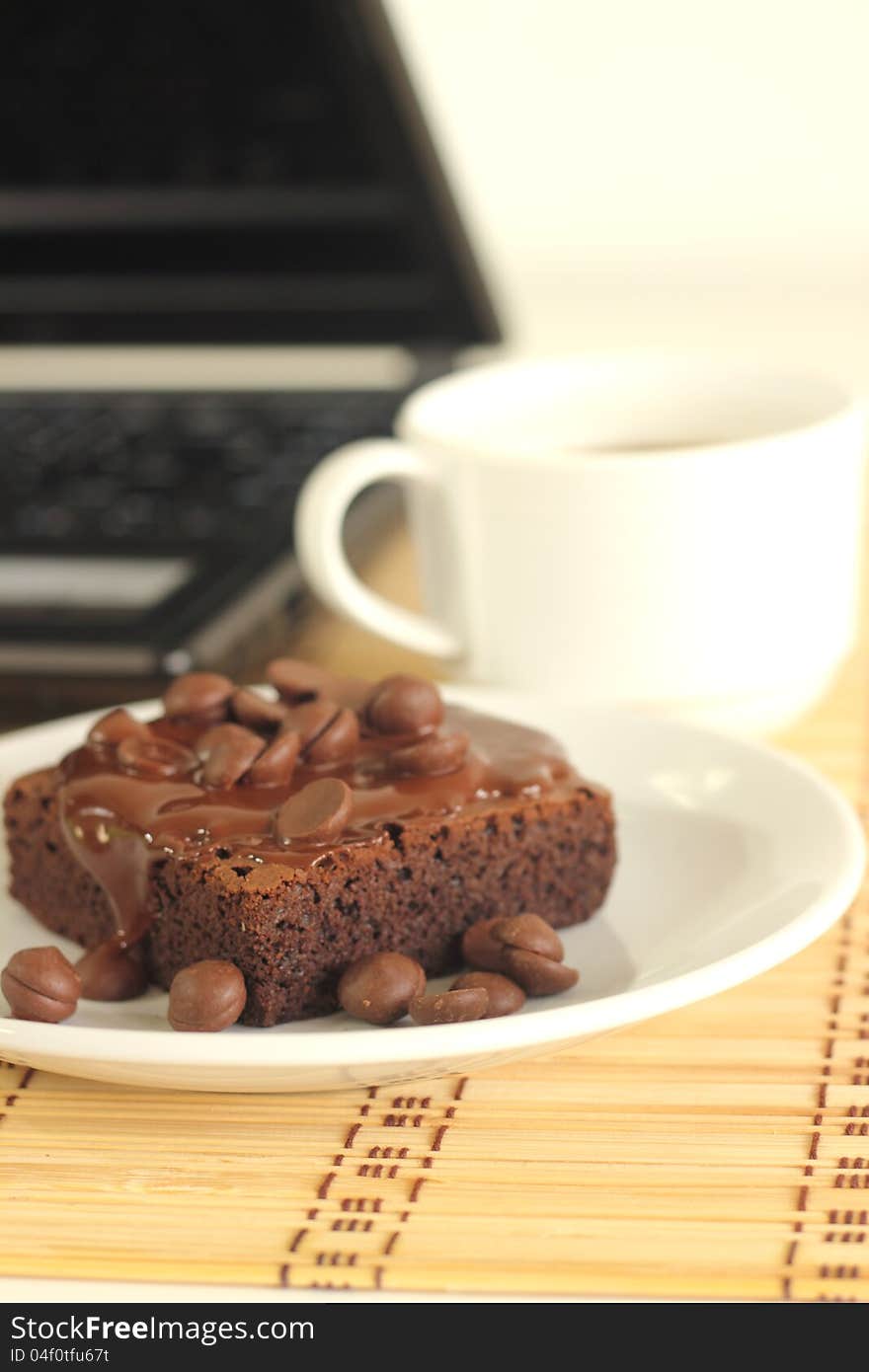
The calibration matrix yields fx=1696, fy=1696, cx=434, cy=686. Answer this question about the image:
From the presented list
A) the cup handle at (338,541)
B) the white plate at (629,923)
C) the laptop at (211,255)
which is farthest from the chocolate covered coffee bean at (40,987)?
the laptop at (211,255)

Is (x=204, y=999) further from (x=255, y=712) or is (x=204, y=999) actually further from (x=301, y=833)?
(x=255, y=712)

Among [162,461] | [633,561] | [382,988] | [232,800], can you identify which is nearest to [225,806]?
[232,800]

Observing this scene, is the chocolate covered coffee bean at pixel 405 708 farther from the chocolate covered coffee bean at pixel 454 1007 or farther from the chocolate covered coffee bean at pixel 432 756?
the chocolate covered coffee bean at pixel 454 1007

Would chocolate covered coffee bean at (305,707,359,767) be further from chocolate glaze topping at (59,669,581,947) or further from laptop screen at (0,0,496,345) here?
laptop screen at (0,0,496,345)

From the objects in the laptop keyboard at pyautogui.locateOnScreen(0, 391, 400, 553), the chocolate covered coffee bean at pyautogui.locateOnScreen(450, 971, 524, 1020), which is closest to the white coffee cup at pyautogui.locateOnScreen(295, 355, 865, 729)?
the laptop keyboard at pyautogui.locateOnScreen(0, 391, 400, 553)

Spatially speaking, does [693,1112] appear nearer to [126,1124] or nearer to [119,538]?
[126,1124]

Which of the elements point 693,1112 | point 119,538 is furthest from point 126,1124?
point 119,538
